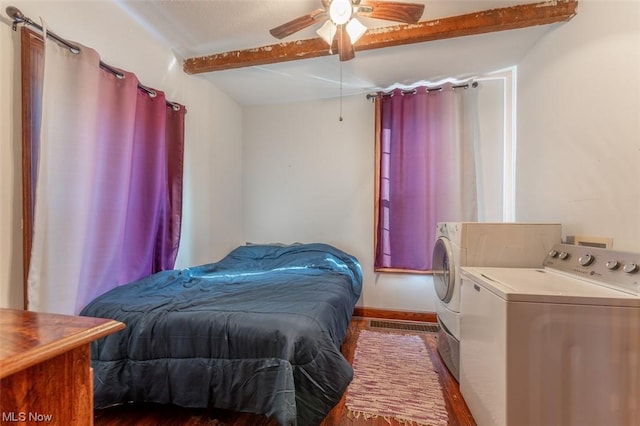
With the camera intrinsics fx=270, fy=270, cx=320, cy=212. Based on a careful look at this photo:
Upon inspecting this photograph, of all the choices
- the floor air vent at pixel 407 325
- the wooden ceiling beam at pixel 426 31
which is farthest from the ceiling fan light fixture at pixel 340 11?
the floor air vent at pixel 407 325

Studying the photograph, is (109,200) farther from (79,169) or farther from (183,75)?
(183,75)

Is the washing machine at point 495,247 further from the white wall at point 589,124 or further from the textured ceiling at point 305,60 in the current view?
the textured ceiling at point 305,60

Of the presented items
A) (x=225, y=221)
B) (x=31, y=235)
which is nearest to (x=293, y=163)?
(x=225, y=221)

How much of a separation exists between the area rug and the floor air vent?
0.27 metres

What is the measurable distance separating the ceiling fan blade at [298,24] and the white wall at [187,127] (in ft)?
3.77

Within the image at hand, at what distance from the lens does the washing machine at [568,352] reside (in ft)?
3.28

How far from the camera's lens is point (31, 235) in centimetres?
137

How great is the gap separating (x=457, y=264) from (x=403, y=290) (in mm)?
1241

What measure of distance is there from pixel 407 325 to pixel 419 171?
5.26 ft

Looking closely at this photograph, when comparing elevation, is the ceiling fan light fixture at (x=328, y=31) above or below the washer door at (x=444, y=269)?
above

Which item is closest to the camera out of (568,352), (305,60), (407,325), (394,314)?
(568,352)

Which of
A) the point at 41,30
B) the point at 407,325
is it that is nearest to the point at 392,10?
the point at 41,30

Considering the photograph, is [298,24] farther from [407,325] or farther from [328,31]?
[407,325]

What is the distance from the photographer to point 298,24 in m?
1.63
